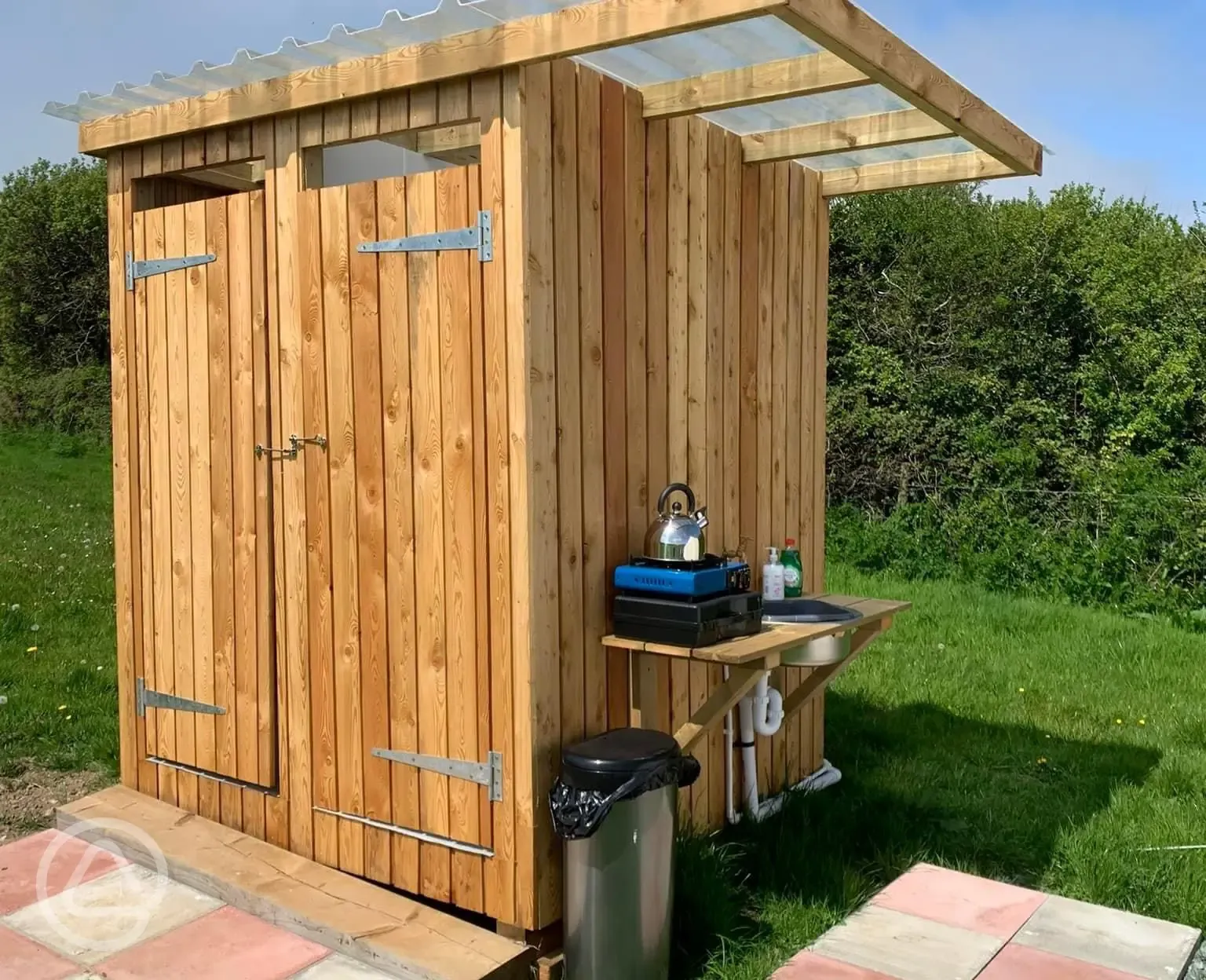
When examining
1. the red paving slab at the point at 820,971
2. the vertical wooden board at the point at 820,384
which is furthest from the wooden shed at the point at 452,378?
the red paving slab at the point at 820,971

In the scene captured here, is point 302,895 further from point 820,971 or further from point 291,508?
point 820,971

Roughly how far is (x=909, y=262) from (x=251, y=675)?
25.1 ft

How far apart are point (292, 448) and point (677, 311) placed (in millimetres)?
1287

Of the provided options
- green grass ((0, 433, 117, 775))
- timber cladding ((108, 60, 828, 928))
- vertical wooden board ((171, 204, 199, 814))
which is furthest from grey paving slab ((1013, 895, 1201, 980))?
green grass ((0, 433, 117, 775))

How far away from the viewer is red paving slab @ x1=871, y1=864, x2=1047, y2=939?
336 centimetres

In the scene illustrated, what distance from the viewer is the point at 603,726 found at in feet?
11.1

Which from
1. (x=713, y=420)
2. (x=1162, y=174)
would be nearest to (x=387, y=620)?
(x=713, y=420)

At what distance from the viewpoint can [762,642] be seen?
10.8 ft

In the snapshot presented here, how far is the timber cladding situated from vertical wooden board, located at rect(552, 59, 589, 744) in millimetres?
11

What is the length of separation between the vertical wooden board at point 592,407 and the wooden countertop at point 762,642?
10cm

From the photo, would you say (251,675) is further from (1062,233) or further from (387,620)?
(1062,233)

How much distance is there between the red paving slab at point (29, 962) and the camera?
300 cm

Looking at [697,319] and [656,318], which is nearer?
[656,318]

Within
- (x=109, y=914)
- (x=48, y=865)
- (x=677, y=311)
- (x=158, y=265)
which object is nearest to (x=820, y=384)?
(x=677, y=311)
